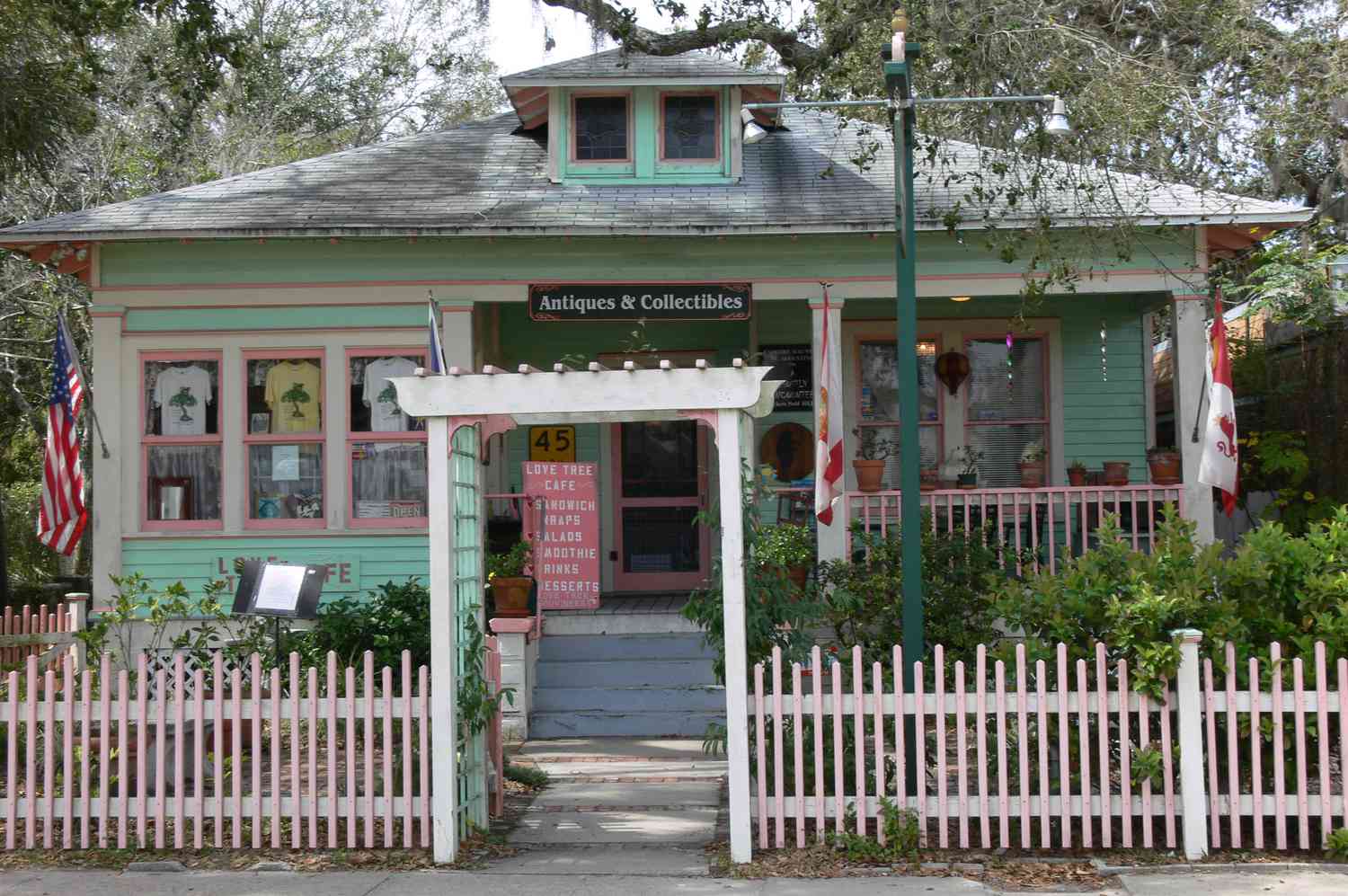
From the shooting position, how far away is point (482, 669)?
7504 mm

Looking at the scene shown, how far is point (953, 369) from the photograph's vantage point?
13.8 m

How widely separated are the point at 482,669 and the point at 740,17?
360 inches

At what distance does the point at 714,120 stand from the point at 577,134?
1.43m

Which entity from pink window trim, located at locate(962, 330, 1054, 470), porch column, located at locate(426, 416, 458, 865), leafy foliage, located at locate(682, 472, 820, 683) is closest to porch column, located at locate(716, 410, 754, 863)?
leafy foliage, located at locate(682, 472, 820, 683)

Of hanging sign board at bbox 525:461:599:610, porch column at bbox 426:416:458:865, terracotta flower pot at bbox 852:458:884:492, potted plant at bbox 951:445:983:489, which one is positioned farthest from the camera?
potted plant at bbox 951:445:983:489

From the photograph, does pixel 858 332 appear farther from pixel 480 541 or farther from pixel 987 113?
pixel 480 541

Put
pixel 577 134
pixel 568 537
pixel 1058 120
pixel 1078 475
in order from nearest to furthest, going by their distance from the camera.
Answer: pixel 1058 120
pixel 568 537
pixel 1078 475
pixel 577 134

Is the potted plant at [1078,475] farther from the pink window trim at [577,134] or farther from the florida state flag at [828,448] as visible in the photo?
the pink window trim at [577,134]

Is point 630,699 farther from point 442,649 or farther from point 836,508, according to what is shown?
point 442,649

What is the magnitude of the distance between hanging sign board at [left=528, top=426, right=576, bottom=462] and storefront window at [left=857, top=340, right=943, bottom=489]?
318 centimetres

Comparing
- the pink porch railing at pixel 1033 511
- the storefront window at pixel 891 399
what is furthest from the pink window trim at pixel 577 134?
the pink porch railing at pixel 1033 511

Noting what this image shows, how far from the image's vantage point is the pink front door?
1397 cm

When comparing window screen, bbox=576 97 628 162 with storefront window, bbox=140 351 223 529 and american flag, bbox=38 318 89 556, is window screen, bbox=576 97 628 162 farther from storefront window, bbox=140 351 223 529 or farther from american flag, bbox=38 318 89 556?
american flag, bbox=38 318 89 556

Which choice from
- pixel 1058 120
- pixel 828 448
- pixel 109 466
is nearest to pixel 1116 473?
pixel 828 448
